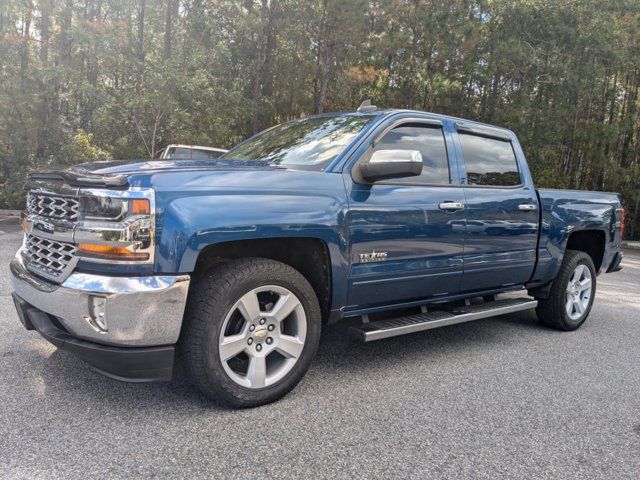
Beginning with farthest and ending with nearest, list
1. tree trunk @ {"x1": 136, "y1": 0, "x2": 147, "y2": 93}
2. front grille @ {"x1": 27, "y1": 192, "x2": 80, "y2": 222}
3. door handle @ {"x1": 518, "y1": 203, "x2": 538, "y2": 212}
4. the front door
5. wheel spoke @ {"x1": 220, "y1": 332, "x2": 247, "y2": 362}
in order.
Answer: tree trunk @ {"x1": 136, "y1": 0, "x2": 147, "y2": 93}, door handle @ {"x1": 518, "y1": 203, "x2": 538, "y2": 212}, the front door, wheel spoke @ {"x1": 220, "y1": 332, "x2": 247, "y2": 362}, front grille @ {"x1": 27, "y1": 192, "x2": 80, "y2": 222}

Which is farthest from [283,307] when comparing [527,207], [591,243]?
[591,243]

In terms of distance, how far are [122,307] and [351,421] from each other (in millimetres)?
1398

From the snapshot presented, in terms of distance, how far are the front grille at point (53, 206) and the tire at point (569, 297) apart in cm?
432

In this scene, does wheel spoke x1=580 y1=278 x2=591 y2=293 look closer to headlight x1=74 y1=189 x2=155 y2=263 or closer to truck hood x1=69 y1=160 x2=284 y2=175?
truck hood x1=69 y1=160 x2=284 y2=175

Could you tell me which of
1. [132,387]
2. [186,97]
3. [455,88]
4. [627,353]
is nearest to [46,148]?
[186,97]

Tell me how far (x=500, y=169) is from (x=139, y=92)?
1421cm

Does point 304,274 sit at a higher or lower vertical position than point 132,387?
higher

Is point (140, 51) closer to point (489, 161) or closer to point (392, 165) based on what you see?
point (489, 161)

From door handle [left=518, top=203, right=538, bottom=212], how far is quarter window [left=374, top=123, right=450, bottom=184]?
3.00 feet

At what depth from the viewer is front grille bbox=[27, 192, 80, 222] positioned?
2.73 meters

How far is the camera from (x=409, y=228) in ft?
11.6

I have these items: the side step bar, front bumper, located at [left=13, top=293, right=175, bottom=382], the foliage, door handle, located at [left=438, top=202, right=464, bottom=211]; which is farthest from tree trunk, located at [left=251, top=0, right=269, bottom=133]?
front bumper, located at [left=13, top=293, right=175, bottom=382]

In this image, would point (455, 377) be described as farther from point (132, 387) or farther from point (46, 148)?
point (46, 148)

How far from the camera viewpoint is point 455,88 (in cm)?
1892
